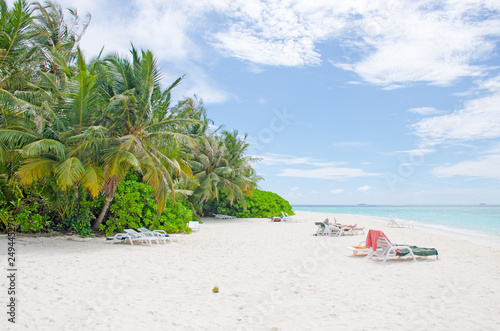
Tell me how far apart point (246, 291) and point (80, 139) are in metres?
7.82

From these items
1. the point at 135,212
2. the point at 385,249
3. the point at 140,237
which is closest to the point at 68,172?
the point at 140,237

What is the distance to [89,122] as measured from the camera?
10898mm

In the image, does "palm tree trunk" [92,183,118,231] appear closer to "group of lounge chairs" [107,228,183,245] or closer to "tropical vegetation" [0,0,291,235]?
"tropical vegetation" [0,0,291,235]

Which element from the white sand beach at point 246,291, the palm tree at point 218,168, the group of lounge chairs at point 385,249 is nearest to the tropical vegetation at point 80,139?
the white sand beach at point 246,291

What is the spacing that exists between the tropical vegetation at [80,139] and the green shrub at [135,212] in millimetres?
38

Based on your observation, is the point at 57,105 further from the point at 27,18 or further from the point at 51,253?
the point at 51,253

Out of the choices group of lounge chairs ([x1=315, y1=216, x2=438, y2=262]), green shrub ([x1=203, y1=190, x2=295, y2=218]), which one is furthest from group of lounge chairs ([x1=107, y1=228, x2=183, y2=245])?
green shrub ([x1=203, y1=190, x2=295, y2=218])

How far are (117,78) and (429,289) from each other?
11337mm

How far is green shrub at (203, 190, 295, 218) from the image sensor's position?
27250mm

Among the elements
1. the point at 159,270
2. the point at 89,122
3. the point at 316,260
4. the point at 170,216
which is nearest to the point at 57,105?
the point at 89,122

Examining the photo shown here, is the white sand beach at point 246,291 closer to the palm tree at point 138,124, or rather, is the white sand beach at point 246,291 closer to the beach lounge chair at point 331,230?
the palm tree at point 138,124

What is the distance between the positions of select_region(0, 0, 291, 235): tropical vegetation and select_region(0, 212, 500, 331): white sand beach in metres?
2.40

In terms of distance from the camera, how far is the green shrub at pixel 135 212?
12305 millimetres

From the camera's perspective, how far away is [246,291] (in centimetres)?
568
